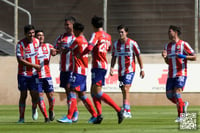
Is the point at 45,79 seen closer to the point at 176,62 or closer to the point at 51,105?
the point at 51,105

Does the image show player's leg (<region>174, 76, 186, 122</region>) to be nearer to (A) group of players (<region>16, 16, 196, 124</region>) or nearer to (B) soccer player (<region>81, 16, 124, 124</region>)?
(A) group of players (<region>16, 16, 196, 124</region>)

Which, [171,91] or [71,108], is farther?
[171,91]

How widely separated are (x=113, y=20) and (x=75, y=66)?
9.53 metres

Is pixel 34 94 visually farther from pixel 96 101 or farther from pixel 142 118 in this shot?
pixel 142 118

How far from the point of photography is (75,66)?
14625 mm

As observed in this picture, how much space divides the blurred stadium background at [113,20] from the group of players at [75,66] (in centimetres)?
656

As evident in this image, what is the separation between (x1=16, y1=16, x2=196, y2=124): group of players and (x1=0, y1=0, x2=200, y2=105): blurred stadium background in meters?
6.56

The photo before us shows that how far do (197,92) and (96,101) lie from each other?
30.8 ft

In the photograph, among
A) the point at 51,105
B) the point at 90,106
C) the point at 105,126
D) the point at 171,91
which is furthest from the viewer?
the point at 51,105

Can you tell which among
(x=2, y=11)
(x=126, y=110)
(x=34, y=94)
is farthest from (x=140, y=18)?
(x=34, y=94)

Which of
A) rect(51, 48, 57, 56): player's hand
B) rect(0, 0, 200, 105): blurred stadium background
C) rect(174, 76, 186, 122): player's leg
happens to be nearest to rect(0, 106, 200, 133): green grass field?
rect(174, 76, 186, 122): player's leg

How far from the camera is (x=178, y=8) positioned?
23859 mm

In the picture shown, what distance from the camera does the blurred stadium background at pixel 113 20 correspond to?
78.1ft

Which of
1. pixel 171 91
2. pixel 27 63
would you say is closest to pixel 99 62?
pixel 27 63
